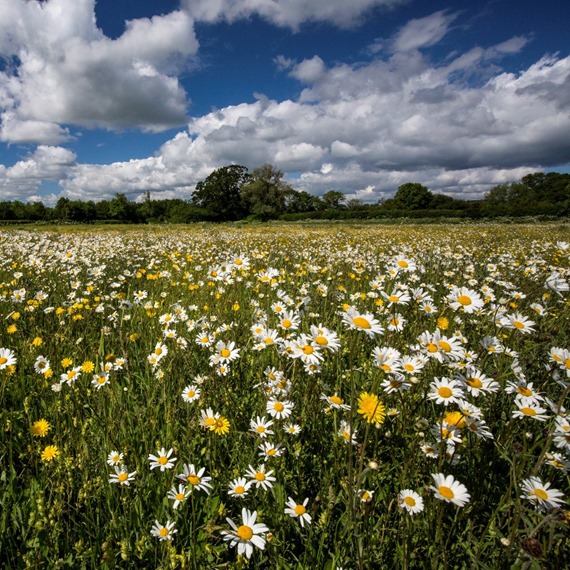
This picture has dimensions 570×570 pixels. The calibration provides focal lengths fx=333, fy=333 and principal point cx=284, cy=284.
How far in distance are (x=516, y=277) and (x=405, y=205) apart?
100610 mm

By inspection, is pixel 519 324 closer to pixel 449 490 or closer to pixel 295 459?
pixel 449 490

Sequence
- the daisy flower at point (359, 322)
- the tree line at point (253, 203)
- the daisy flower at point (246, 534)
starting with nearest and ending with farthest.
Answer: the daisy flower at point (246, 534)
the daisy flower at point (359, 322)
the tree line at point (253, 203)

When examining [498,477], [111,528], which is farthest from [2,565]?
[498,477]

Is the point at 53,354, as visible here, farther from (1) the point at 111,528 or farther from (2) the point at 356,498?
(2) the point at 356,498

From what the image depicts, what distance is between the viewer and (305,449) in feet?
6.57

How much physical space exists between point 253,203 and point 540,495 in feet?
231

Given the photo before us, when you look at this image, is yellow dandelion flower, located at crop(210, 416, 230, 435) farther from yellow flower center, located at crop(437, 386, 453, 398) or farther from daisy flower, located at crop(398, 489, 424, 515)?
yellow flower center, located at crop(437, 386, 453, 398)

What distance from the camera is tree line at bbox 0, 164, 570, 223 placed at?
60366mm

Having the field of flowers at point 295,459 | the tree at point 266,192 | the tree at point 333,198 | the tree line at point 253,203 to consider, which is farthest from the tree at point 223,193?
the field of flowers at point 295,459

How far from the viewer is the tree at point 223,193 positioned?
79.6 m

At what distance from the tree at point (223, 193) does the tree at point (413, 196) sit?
4774 cm

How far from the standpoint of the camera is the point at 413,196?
96438 mm

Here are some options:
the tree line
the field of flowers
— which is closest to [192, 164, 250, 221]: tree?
the tree line

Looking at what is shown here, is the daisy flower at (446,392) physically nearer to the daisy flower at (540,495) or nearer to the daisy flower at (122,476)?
the daisy flower at (540,495)
